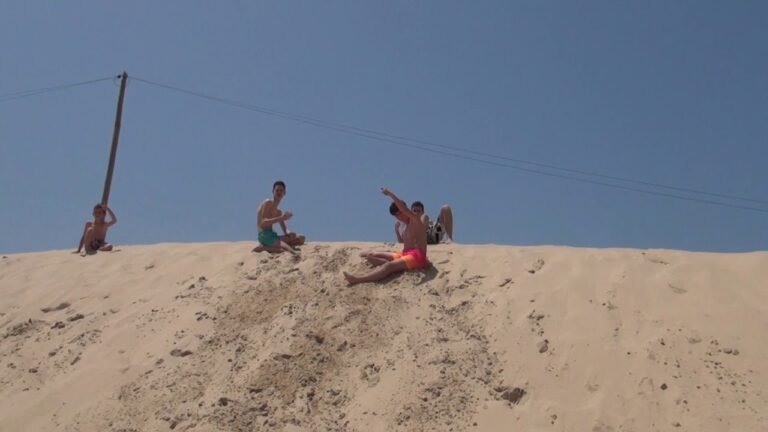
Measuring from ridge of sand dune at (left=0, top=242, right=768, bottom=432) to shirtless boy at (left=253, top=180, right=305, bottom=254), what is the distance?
439 mm

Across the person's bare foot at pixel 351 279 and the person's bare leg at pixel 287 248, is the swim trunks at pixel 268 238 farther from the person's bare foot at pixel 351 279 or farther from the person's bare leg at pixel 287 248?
the person's bare foot at pixel 351 279

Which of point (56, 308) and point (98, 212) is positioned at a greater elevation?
point (98, 212)

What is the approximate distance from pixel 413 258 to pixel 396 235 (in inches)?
82.6

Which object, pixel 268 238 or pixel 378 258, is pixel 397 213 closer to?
pixel 378 258

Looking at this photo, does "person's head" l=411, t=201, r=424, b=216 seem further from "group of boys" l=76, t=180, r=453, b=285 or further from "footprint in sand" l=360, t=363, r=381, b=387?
"footprint in sand" l=360, t=363, r=381, b=387

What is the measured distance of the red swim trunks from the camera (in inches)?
265

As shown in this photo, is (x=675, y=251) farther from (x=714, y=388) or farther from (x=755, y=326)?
(x=714, y=388)

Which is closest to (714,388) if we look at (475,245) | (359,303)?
(359,303)

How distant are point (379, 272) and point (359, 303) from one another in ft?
1.66

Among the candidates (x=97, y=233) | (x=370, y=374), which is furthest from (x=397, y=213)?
(x=97, y=233)

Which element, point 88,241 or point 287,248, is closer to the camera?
point 287,248

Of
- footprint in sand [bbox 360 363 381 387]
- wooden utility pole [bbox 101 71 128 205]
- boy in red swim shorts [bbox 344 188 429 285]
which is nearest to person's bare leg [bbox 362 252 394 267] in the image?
boy in red swim shorts [bbox 344 188 429 285]

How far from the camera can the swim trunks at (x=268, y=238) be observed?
316 inches

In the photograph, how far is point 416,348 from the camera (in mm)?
5383
